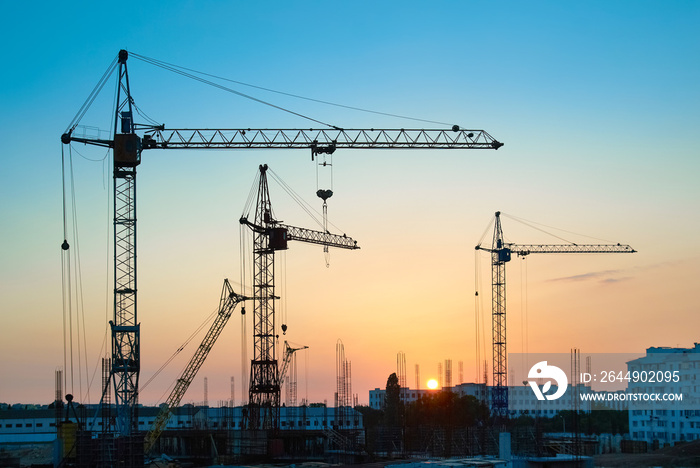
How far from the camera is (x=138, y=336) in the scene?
49.7 meters

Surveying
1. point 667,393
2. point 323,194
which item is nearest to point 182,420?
point 323,194

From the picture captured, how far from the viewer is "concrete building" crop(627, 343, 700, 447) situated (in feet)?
314

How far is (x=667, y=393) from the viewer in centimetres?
10062

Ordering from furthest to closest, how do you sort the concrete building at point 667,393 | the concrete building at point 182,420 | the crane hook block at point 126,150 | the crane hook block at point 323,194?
1. the concrete building at point 667,393
2. the concrete building at point 182,420
3. the crane hook block at point 323,194
4. the crane hook block at point 126,150

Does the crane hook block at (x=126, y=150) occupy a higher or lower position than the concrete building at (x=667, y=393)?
higher

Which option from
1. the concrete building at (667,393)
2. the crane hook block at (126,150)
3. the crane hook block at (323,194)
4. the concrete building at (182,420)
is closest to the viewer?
the crane hook block at (126,150)

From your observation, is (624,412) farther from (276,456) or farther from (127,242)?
(127,242)

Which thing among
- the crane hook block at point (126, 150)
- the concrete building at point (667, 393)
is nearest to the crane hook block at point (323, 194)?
the crane hook block at point (126, 150)

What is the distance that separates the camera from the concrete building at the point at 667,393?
9562 centimetres

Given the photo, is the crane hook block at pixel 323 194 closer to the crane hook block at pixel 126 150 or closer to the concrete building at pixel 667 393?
the crane hook block at pixel 126 150

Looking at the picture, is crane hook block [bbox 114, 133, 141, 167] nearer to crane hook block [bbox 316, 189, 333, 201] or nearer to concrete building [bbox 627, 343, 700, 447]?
crane hook block [bbox 316, 189, 333, 201]

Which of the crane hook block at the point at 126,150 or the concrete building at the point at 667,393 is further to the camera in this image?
the concrete building at the point at 667,393

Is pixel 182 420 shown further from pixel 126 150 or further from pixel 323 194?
pixel 126 150

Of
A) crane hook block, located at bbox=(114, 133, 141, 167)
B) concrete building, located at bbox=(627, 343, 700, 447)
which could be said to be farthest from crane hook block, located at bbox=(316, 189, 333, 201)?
concrete building, located at bbox=(627, 343, 700, 447)
